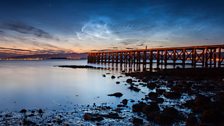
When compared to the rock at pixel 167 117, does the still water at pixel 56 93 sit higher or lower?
lower

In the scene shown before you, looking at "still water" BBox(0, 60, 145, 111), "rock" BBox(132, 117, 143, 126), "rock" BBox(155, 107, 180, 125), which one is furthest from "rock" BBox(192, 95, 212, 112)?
"still water" BBox(0, 60, 145, 111)

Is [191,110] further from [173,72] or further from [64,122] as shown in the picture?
[173,72]

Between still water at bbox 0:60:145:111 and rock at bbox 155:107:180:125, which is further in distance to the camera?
still water at bbox 0:60:145:111

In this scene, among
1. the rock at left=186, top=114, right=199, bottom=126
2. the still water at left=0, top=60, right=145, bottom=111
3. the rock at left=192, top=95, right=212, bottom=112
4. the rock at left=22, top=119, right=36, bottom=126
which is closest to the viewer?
the rock at left=186, top=114, right=199, bottom=126

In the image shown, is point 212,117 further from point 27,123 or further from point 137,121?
point 27,123

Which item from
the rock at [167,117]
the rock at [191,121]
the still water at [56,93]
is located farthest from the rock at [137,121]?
the still water at [56,93]

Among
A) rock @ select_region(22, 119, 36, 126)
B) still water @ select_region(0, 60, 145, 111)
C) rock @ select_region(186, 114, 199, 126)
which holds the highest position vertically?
rock @ select_region(186, 114, 199, 126)

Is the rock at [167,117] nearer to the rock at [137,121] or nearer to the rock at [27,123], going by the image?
the rock at [137,121]

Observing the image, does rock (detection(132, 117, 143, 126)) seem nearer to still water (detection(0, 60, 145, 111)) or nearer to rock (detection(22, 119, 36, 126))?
still water (detection(0, 60, 145, 111))

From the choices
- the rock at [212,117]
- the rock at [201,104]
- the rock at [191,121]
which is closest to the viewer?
the rock at [191,121]

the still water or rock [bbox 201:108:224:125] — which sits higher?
rock [bbox 201:108:224:125]

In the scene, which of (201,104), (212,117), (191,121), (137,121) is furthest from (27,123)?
(201,104)

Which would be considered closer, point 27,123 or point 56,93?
point 27,123

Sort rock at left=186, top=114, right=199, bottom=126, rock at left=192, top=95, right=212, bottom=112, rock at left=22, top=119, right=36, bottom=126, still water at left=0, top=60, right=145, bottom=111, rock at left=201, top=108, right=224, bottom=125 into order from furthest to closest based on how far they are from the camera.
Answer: still water at left=0, top=60, right=145, bottom=111 → rock at left=192, top=95, right=212, bottom=112 → rock at left=201, top=108, right=224, bottom=125 → rock at left=22, top=119, right=36, bottom=126 → rock at left=186, top=114, right=199, bottom=126
